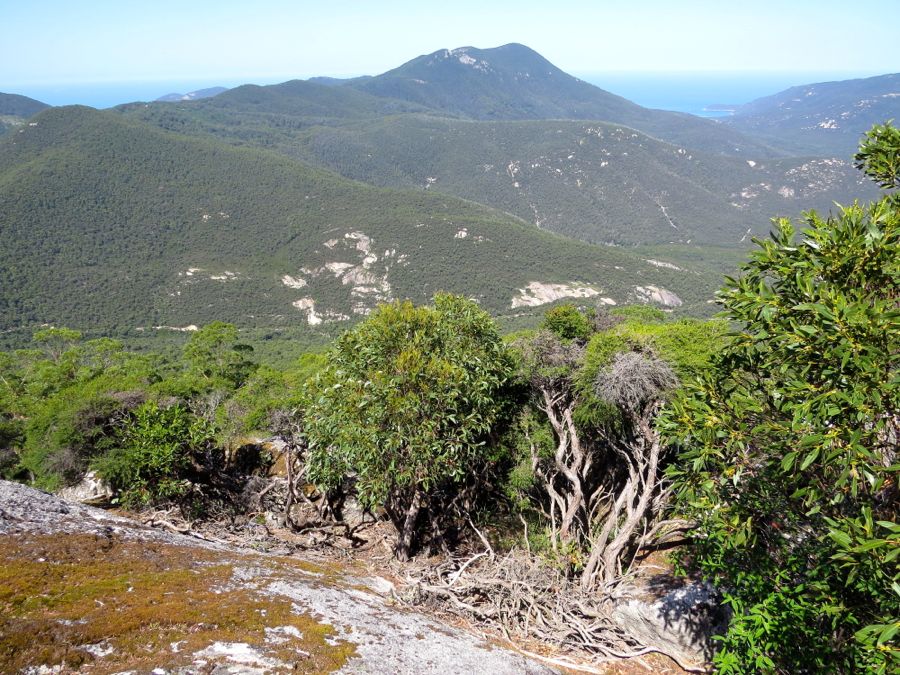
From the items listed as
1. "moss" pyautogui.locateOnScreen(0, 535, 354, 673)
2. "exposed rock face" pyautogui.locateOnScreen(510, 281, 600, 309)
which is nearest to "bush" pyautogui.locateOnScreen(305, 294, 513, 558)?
"moss" pyautogui.locateOnScreen(0, 535, 354, 673)

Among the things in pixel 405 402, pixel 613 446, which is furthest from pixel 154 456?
pixel 613 446

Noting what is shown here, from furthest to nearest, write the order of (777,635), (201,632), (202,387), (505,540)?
(202,387)
(505,540)
(201,632)
(777,635)

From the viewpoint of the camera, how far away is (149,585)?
8242 mm

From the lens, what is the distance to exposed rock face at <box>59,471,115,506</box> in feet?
57.9

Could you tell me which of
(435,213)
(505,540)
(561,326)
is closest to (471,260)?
(435,213)

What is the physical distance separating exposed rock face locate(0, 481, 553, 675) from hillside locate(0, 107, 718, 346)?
129 metres

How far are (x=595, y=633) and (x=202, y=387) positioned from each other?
21.1 metres

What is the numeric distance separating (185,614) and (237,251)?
584ft

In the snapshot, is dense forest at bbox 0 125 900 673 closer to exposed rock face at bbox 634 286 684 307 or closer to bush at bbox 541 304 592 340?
bush at bbox 541 304 592 340

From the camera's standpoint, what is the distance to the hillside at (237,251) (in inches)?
5207

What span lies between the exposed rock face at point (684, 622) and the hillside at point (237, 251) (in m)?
132

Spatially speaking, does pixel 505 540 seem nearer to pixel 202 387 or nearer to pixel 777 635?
pixel 777 635

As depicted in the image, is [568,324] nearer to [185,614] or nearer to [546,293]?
[185,614]

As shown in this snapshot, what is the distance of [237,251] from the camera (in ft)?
547
